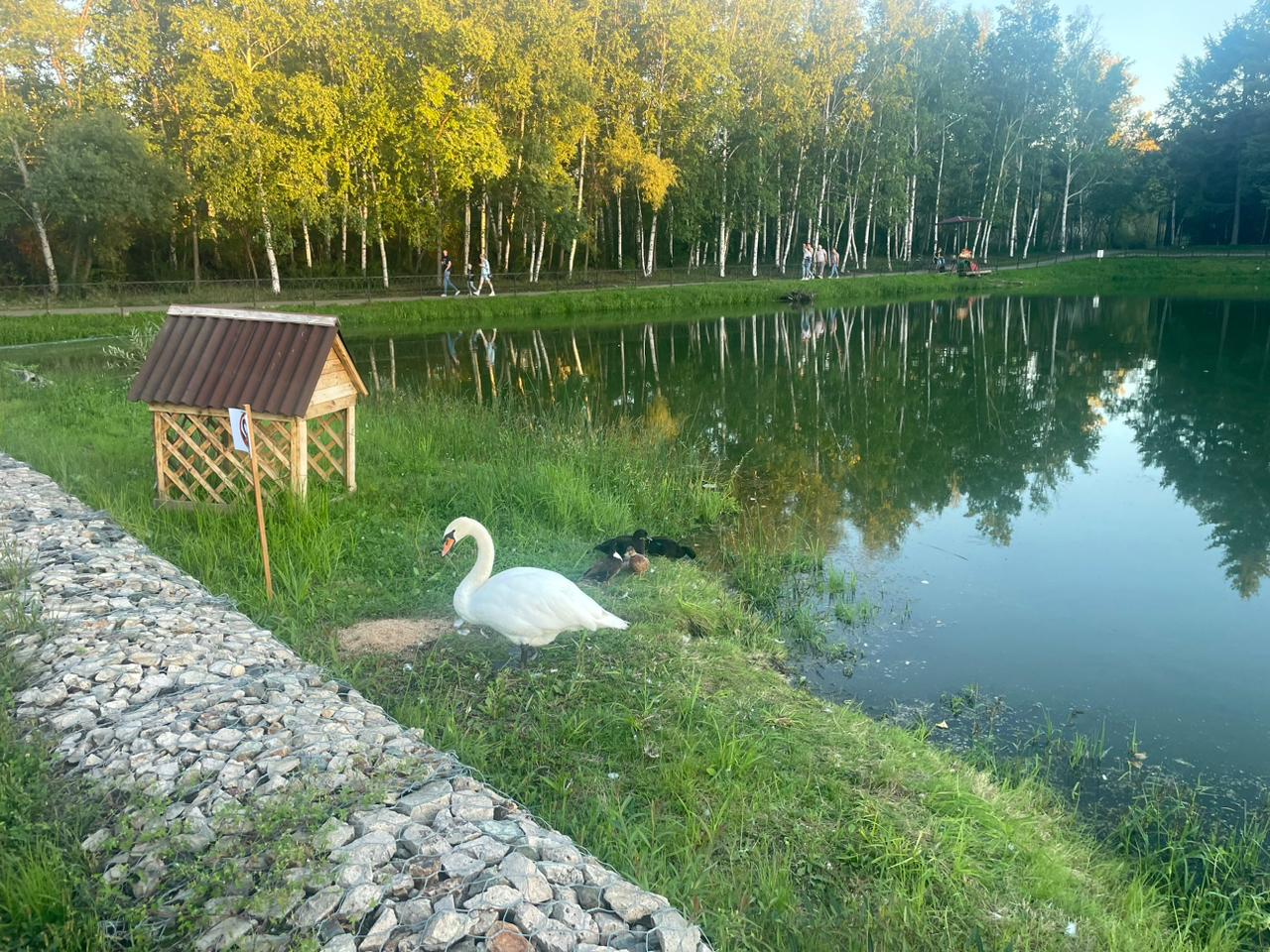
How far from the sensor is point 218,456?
929 cm

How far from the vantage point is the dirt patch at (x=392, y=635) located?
20.7 ft

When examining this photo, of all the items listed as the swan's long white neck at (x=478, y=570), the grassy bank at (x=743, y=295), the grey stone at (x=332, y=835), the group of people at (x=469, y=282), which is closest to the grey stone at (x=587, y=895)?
the grey stone at (x=332, y=835)

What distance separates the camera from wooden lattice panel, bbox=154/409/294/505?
8.84m

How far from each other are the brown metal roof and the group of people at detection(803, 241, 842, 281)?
37012 mm

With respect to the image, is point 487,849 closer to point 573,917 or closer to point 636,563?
point 573,917

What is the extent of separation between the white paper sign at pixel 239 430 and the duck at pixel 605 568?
2964 millimetres

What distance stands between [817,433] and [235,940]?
1383 centimetres

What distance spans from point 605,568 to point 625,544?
0.63 metres

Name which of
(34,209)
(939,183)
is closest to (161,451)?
(34,209)

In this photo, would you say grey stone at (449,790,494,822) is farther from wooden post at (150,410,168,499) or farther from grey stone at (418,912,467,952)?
wooden post at (150,410,168,499)

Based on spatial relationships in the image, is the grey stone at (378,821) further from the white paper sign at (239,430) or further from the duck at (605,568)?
the duck at (605,568)

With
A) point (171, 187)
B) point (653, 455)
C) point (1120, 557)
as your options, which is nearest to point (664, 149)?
point (171, 187)

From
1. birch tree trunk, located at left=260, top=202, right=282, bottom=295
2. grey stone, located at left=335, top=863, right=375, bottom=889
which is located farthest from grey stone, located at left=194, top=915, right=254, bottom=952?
birch tree trunk, located at left=260, top=202, right=282, bottom=295

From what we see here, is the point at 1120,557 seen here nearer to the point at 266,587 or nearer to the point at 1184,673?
the point at 1184,673
